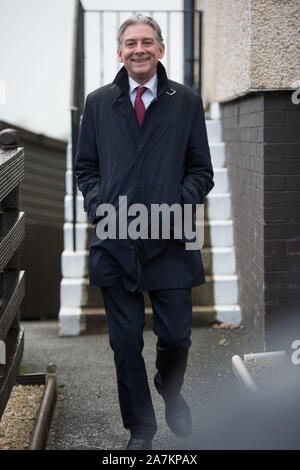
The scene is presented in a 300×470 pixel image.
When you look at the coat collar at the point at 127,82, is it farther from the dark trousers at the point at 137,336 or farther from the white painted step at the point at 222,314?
the white painted step at the point at 222,314

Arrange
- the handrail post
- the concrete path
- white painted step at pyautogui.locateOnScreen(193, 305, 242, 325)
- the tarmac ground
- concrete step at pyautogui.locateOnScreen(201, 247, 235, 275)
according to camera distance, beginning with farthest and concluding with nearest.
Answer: the handrail post → concrete step at pyautogui.locateOnScreen(201, 247, 235, 275) → white painted step at pyautogui.locateOnScreen(193, 305, 242, 325) → the concrete path → the tarmac ground

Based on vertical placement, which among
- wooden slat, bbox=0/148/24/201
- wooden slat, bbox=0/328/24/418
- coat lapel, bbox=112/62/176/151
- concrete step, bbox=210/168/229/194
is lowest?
wooden slat, bbox=0/328/24/418

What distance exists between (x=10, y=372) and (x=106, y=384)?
1147 millimetres

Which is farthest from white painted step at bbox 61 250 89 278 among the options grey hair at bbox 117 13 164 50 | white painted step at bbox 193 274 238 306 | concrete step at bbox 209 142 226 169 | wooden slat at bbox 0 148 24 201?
grey hair at bbox 117 13 164 50

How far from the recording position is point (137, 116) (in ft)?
11.3

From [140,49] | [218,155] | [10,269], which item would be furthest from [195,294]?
[140,49]

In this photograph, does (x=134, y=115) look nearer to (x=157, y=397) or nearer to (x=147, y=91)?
(x=147, y=91)

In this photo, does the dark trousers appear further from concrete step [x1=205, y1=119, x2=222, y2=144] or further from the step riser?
concrete step [x1=205, y1=119, x2=222, y2=144]

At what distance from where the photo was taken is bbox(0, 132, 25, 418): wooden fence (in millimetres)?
3414

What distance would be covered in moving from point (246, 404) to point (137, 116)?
4.90ft

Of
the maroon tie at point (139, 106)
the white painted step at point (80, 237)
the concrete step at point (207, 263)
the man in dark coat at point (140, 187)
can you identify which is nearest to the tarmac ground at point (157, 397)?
the man in dark coat at point (140, 187)

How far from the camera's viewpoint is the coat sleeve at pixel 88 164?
3438 mm

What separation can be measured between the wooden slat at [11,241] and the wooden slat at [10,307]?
0.68 feet

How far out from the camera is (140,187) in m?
3.33
